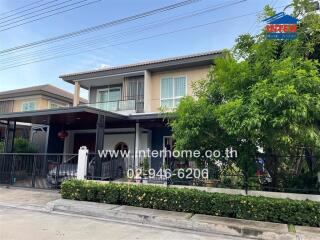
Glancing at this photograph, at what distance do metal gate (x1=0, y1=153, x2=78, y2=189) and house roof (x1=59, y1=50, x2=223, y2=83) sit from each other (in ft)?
17.9

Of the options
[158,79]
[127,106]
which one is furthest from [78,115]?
[158,79]

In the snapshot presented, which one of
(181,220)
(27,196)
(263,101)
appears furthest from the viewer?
(27,196)

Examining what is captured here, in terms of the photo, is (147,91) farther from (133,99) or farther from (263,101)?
(263,101)

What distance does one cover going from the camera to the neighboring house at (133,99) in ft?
45.6

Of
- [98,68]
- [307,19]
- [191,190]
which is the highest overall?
[98,68]

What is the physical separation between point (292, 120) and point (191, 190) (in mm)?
3517

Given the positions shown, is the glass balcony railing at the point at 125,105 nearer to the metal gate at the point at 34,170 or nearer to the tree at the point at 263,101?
the metal gate at the point at 34,170

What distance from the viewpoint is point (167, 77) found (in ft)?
49.2

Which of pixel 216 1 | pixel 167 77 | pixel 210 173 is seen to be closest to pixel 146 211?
pixel 210 173

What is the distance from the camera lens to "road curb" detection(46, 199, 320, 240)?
5.86 metres

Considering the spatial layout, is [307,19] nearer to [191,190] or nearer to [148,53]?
[191,190]

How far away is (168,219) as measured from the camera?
6.77 m

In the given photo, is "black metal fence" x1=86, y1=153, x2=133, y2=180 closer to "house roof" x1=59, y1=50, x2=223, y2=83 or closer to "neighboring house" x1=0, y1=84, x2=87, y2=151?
"house roof" x1=59, y1=50, x2=223, y2=83

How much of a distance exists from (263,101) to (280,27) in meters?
2.82
